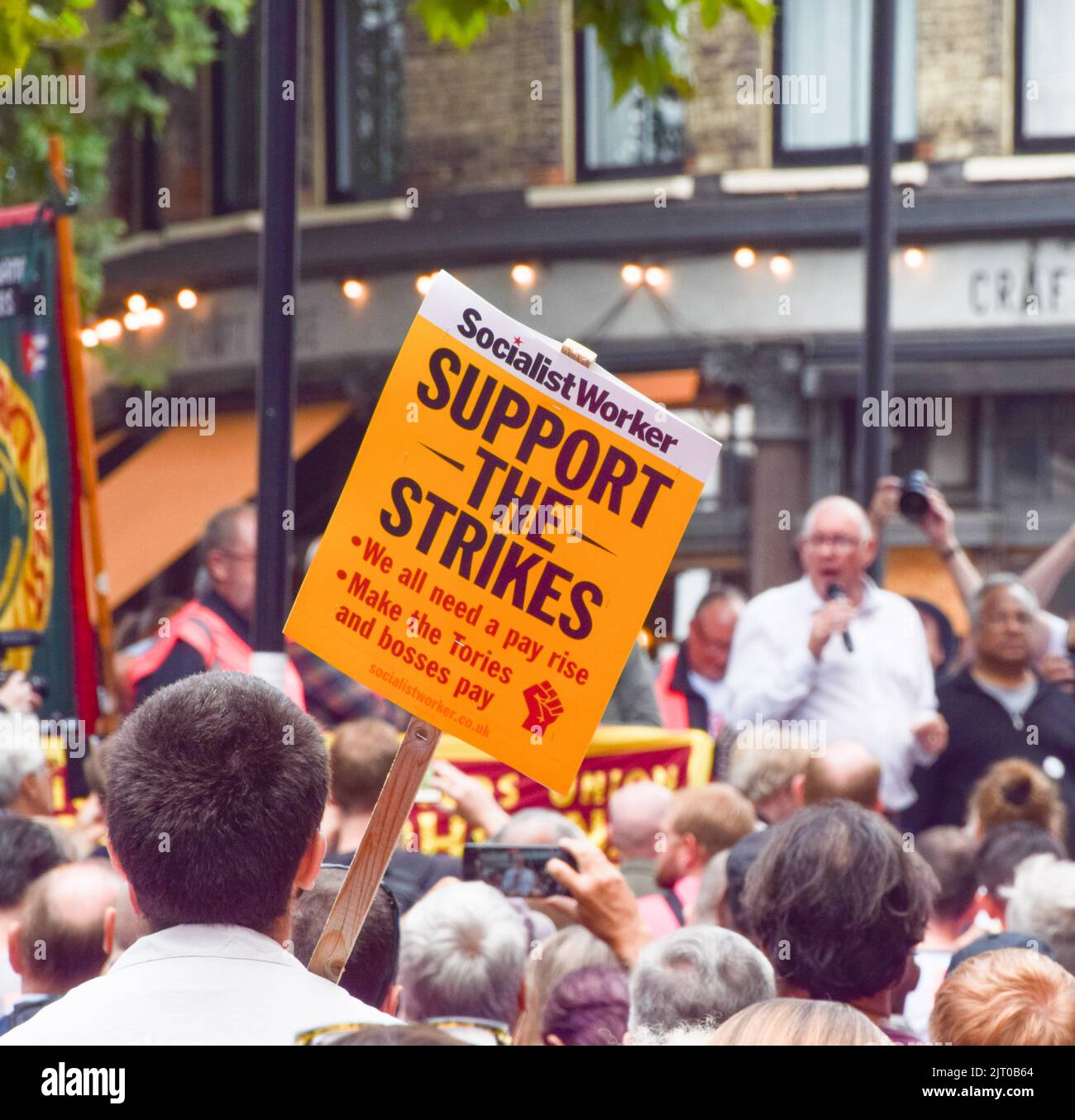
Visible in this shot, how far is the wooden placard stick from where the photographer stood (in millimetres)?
2473

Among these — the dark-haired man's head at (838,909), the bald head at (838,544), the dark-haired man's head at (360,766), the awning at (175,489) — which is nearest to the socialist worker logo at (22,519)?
the dark-haired man's head at (360,766)

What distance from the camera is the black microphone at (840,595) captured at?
621 centimetres

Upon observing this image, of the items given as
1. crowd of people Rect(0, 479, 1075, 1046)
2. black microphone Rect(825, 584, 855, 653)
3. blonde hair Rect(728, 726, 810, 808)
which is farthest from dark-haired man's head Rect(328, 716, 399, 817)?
black microphone Rect(825, 584, 855, 653)

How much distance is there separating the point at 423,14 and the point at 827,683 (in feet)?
8.29

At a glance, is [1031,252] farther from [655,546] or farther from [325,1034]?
[325,1034]

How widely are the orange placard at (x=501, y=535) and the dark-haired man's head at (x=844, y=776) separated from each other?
219cm

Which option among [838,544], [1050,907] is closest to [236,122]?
[838,544]

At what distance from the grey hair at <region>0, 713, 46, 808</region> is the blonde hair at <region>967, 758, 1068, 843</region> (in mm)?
2695

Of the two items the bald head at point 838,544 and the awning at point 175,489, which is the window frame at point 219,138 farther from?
the bald head at point 838,544

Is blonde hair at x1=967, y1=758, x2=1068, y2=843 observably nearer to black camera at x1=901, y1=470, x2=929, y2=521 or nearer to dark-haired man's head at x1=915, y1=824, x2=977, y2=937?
dark-haired man's head at x1=915, y1=824, x2=977, y2=937

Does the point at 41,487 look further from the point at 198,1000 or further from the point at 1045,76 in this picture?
the point at 1045,76

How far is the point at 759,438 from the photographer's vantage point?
1279 centimetres

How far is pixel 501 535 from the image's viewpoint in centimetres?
279

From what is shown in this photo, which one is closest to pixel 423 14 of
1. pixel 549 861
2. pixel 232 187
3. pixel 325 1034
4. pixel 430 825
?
pixel 430 825
